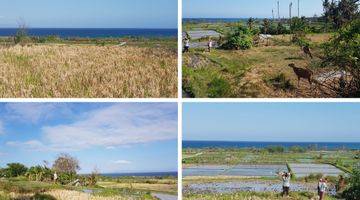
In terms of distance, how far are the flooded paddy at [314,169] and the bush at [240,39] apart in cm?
94

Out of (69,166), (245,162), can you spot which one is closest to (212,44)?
(245,162)

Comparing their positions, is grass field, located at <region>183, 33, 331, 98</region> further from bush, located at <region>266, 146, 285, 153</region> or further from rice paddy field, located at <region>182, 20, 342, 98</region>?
bush, located at <region>266, 146, 285, 153</region>

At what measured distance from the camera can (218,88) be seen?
4.90m

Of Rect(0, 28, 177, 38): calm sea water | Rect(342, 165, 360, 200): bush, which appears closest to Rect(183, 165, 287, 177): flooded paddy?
Rect(342, 165, 360, 200): bush

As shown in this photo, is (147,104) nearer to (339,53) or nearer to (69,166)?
(69,166)

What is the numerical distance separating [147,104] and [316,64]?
1285mm

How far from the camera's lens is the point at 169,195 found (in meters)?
4.96

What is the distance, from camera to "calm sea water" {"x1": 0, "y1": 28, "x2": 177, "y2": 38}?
534cm

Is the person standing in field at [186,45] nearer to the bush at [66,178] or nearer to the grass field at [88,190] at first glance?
the grass field at [88,190]

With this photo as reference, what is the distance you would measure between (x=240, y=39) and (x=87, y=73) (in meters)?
1.14

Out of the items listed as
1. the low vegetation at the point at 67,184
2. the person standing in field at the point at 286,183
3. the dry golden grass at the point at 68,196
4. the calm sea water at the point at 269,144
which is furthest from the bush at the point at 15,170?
the person standing in field at the point at 286,183

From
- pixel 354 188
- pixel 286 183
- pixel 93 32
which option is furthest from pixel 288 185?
pixel 93 32

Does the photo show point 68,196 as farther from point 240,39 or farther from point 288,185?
point 240,39

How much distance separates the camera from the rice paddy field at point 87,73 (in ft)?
16.2
